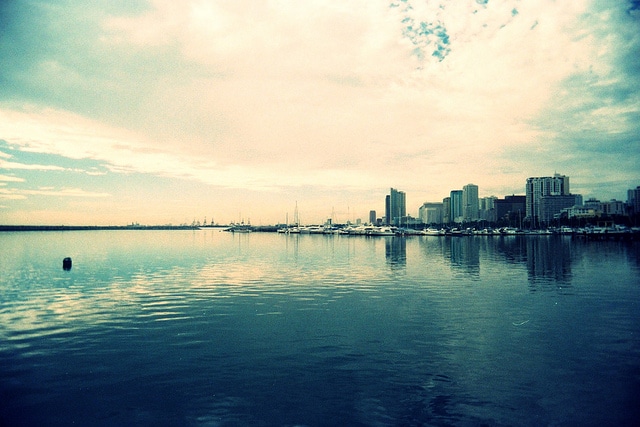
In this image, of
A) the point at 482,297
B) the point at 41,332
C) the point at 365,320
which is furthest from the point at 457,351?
the point at 41,332

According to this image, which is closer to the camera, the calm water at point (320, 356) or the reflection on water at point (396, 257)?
the calm water at point (320, 356)

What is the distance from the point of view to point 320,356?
21.4 m

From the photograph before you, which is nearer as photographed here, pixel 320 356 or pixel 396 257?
pixel 320 356

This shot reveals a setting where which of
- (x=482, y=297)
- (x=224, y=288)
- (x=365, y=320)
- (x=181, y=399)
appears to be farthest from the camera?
(x=224, y=288)

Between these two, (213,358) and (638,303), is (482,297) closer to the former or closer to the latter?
(638,303)

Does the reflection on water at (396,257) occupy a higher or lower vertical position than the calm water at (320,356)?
lower

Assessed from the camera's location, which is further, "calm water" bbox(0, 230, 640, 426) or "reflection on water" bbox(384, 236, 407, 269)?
"reflection on water" bbox(384, 236, 407, 269)

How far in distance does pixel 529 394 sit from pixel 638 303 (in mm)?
25312

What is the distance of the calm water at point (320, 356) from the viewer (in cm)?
1558

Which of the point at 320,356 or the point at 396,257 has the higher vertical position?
the point at 320,356

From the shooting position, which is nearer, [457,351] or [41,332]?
[457,351]

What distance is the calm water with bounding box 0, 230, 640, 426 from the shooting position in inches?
613

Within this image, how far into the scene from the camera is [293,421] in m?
14.8

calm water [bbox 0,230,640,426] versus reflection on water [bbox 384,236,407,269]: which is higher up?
calm water [bbox 0,230,640,426]
